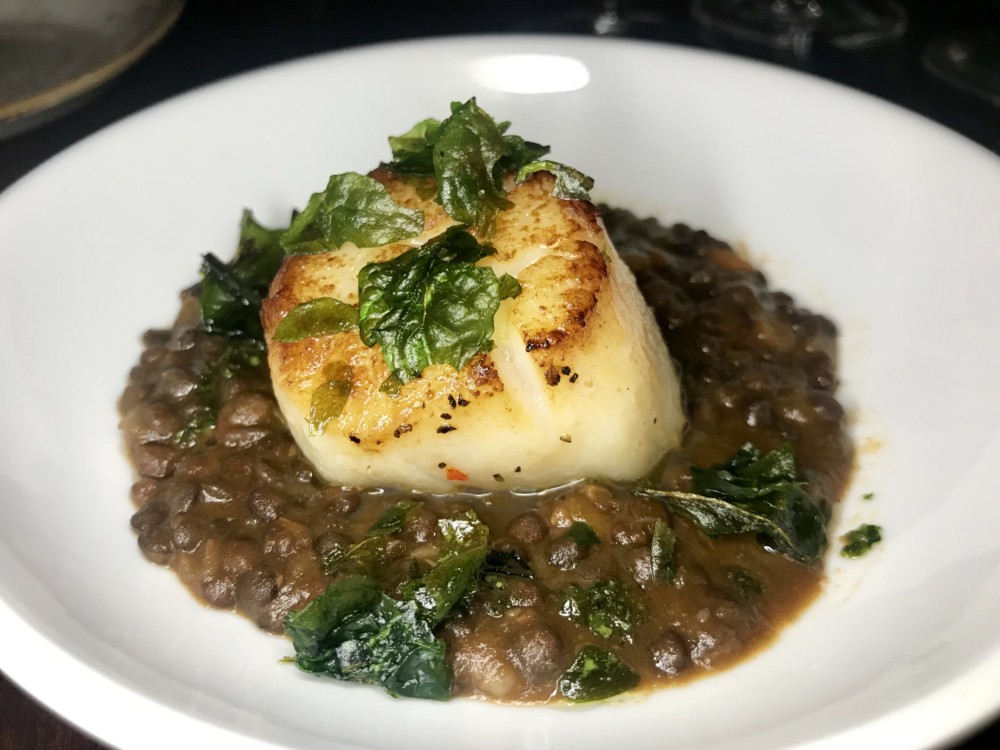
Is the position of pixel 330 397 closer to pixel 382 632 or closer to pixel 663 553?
pixel 382 632

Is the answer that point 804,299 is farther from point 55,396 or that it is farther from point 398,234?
point 55,396

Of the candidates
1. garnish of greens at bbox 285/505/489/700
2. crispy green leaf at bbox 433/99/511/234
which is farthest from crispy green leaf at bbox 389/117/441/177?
garnish of greens at bbox 285/505/489/700

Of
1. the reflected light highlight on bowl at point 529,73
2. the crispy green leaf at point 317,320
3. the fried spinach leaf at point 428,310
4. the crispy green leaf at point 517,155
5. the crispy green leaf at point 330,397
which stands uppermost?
the crispy green leaf at point 517,155

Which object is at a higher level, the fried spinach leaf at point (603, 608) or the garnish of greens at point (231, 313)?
the fried spinach leaf at point (603, 608)

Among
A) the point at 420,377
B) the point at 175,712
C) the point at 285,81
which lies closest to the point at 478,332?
the point at 420,377

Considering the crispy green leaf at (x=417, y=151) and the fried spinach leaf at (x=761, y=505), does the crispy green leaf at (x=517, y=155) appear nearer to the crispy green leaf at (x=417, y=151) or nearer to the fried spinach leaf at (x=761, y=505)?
the crispy green leaf at (x=417, y=151)

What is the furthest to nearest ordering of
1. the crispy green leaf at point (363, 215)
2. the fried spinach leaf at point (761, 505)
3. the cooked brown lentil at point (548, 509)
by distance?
the crispy green leaf at point (363, 215) → the fried spinach leaf at point (761, 505) → the cooked brown lentil at point (548, 509)

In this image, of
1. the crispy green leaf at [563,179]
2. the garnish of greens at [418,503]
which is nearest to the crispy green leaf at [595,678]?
the garnish of greens at [418,503]
